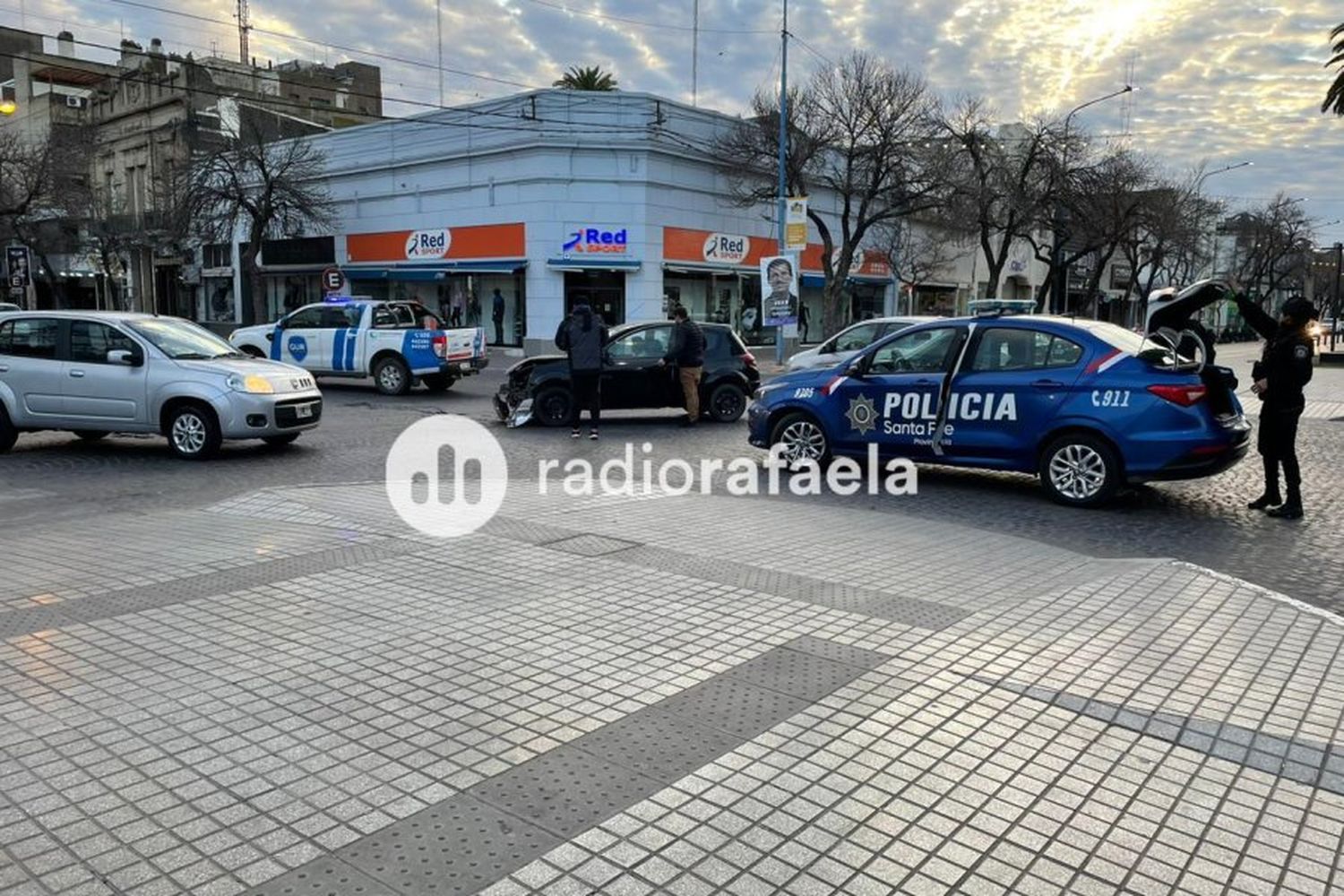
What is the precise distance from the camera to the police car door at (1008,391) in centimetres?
896

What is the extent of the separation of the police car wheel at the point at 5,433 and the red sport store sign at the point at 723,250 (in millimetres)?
21384

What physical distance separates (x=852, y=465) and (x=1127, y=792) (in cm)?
762

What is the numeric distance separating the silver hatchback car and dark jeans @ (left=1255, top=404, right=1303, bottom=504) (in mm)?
10496

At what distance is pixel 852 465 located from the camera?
433 inches

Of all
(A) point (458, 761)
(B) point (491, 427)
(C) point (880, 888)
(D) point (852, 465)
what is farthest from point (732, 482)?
(C) point (880, 888)

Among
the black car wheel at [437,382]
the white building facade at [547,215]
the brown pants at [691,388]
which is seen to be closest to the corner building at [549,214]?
the white building facade at [547,215]

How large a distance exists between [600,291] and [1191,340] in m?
23.7

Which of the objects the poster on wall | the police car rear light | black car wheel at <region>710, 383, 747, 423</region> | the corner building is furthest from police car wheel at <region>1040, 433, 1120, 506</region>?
the corner building

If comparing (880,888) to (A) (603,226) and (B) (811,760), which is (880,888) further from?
(A) (603,226)

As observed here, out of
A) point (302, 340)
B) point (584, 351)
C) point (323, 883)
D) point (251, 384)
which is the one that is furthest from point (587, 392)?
point (323, 883)

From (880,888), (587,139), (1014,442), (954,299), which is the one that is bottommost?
(880,888)

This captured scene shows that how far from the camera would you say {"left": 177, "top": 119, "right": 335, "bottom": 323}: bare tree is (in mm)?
33844

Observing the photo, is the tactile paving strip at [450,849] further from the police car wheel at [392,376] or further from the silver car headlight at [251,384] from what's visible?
the police car wheel at [392,376]
